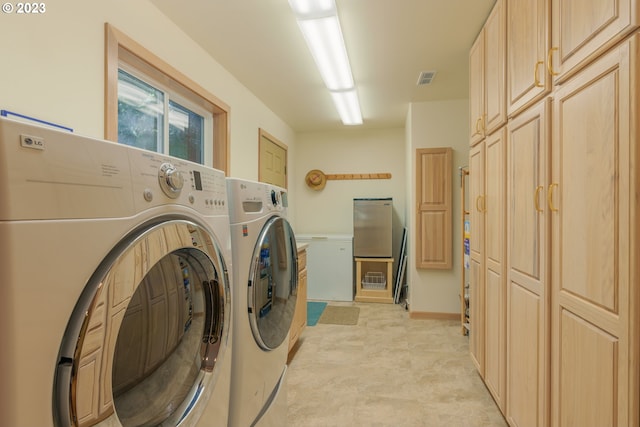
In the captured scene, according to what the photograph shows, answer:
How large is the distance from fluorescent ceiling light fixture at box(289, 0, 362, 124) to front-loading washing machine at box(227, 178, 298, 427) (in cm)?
104

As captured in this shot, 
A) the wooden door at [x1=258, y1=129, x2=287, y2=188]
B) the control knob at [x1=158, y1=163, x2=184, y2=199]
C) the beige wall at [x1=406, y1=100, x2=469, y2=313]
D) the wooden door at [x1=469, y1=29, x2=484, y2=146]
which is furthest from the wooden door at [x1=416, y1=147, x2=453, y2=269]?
the control knob at [x1=158, y1=163, x2=184, y2=199]

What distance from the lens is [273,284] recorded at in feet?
4.42

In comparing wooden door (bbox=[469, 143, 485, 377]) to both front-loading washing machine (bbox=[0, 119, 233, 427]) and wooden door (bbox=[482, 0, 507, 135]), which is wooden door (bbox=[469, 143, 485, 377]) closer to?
wooden door (bbox=[482, 0, 507, 135])

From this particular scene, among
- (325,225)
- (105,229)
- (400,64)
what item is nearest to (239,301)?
(105,229)

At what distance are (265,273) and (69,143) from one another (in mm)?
858

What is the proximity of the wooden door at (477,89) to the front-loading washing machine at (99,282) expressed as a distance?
73.5 inches

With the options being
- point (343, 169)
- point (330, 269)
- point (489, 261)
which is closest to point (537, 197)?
point (489, 261)

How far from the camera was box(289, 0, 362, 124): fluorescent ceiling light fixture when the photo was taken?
5.59 feet

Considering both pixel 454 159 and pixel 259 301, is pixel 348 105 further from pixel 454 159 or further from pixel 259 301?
pixel 259 301

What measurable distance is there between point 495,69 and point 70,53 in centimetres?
213

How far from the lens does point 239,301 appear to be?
3.49ft

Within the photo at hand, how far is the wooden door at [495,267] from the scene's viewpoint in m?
1.68

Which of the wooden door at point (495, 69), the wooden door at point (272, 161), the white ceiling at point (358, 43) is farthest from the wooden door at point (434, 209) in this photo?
the wooden door at point (272, 161)

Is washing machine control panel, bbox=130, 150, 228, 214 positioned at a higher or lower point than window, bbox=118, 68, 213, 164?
lower
